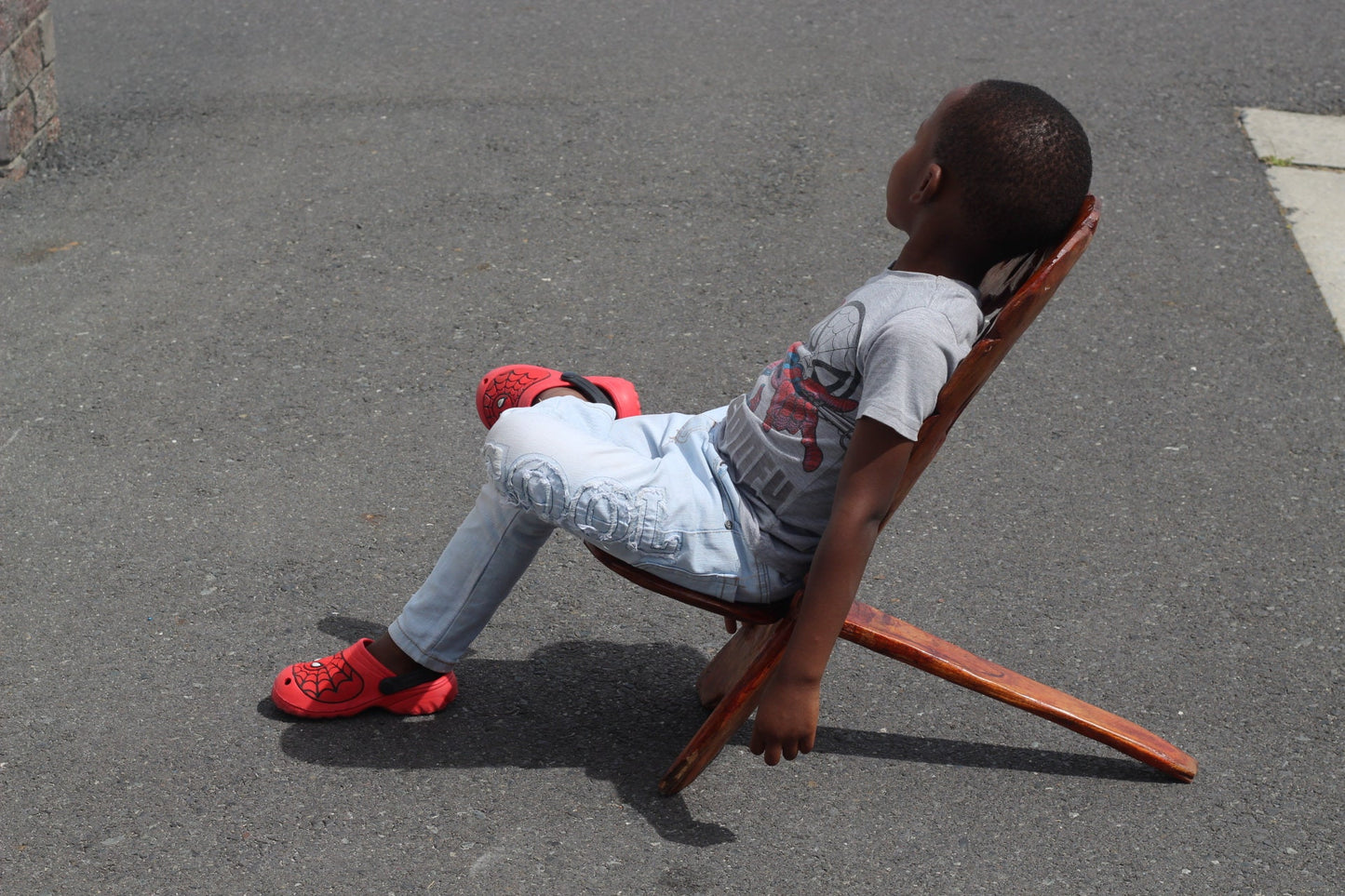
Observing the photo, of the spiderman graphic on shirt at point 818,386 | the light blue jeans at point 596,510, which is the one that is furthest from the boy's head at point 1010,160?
the light blue jeans at point 596,510

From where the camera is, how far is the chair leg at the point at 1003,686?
2.52 m

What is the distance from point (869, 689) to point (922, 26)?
4368 millimetres

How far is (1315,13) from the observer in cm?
653

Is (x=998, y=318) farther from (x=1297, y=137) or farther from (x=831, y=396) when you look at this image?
(x=1297, y=137)

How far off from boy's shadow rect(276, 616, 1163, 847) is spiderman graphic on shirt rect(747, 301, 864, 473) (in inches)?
28.7

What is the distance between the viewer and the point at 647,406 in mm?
3768

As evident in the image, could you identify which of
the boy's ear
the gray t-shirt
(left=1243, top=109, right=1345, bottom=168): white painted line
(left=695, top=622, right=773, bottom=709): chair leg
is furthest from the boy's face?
(left=1243, top=109, right=1345, bottom=168): white painted line

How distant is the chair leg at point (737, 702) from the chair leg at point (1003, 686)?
0.20 metres

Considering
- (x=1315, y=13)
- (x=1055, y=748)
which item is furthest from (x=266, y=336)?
(x=1315, y=13)

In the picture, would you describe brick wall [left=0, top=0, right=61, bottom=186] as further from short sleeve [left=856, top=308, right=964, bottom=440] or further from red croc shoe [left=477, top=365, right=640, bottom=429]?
short sleeve [left=856, top=308, right=964, bottom=440]

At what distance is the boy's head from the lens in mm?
2080

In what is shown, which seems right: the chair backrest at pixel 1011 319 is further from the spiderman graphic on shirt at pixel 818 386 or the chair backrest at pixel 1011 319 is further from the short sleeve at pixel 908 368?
the spiderman graphic on shirt at pixel 818 386

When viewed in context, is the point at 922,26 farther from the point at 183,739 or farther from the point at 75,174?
the point at 183,739

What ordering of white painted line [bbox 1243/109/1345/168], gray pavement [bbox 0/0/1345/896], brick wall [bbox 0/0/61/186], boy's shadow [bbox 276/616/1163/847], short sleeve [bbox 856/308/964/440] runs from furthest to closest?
white painted line [bbox 1243/109/1345/168]
brick wall [bbox 0/0/61/186]
boy's shadow [bbox 276/616/1163/847]
gray pavement [bbox 0/0/1345/896]
short sleeve [bbox 856/308/964/440]
